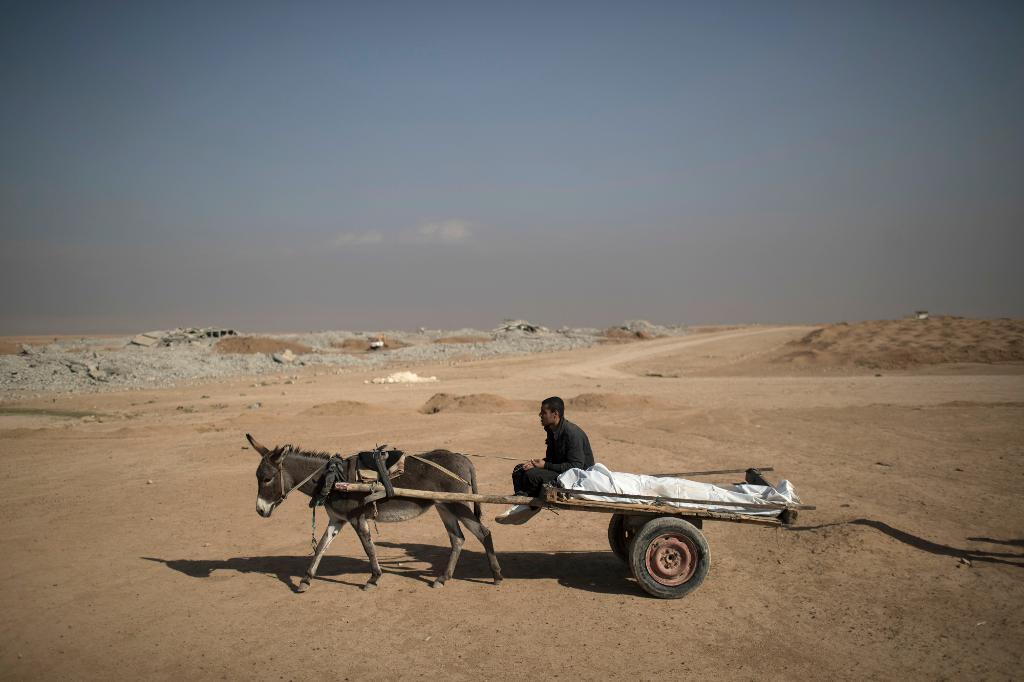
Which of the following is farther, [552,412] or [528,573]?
[528,573]

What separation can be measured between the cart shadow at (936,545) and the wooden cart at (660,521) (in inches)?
56.1

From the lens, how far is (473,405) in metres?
21.6

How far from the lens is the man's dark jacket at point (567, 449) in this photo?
7.31 m

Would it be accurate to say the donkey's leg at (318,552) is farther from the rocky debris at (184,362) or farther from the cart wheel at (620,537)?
A: the rocky debris at (184,362)

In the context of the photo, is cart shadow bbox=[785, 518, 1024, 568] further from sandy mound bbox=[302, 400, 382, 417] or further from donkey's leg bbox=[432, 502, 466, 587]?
sandy mound bbox=[302, 400, 382, 417]

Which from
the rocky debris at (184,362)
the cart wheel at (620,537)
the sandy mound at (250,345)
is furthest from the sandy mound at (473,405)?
the sandy mound at (250,345)

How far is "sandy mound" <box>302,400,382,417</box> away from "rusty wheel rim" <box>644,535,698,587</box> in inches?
599

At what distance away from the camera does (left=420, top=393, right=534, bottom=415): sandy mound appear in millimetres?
21250

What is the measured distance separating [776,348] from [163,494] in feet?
128

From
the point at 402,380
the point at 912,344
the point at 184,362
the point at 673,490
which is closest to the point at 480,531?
the point at 673,490

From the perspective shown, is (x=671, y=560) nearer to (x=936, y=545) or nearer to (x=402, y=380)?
(x=936, y=545)

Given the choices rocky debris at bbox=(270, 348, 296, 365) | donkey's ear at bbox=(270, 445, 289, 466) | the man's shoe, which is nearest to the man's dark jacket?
the man's shoe

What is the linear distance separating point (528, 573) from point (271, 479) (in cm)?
341

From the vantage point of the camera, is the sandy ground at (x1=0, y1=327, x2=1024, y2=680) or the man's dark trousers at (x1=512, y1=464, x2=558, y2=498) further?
the man's dark trousers at (x1=512, y1=464, x2=558, y2=498)
